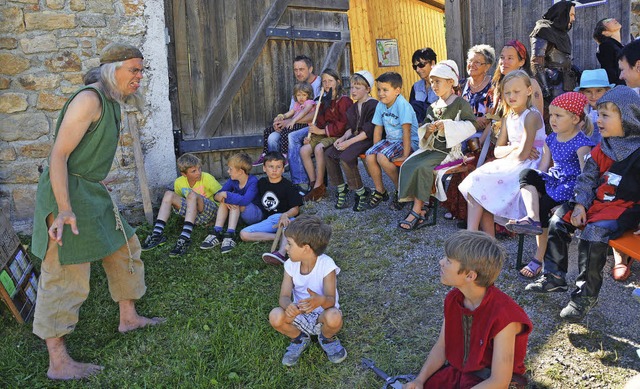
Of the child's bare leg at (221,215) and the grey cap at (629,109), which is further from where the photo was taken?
the child's bare leg at (221,215)

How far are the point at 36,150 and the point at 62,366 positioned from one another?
2734 millimetres

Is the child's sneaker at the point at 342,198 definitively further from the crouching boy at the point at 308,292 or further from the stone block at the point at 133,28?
the stone block at the point at 133,28

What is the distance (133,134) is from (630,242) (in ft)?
14.1

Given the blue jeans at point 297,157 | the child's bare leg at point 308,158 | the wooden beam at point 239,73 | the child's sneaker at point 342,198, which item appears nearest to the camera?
the child's sneaker at point 342,198

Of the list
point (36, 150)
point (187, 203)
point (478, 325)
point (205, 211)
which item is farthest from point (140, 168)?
point (478, 325)

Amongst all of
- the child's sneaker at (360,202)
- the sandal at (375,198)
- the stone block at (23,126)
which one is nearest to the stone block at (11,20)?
the stone block at (23,126)

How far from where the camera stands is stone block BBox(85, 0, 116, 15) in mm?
5473

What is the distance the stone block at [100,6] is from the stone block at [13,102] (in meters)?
0.99

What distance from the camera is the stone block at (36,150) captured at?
5.41 meters

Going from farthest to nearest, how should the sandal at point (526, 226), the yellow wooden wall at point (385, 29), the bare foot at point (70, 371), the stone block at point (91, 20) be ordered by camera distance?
1. the yellow wooden wall at point (385, 29)
2. the stone block at point (91, 20)
3. the sandal at point (526, 226)
4. the bare foot at point (70, 371)

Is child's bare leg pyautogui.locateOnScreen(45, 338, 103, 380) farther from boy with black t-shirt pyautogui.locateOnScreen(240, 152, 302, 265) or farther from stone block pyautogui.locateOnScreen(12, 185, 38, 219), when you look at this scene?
stone block pyautogui.locateOnScreen(12, 185, 38, 219)

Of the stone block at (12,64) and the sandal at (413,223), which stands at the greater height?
the stone block at (12,64)

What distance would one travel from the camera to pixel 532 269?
4.00 metres

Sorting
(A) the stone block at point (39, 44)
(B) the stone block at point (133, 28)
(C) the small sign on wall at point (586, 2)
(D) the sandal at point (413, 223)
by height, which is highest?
(C) the small sign on wall at point (586, 2)
